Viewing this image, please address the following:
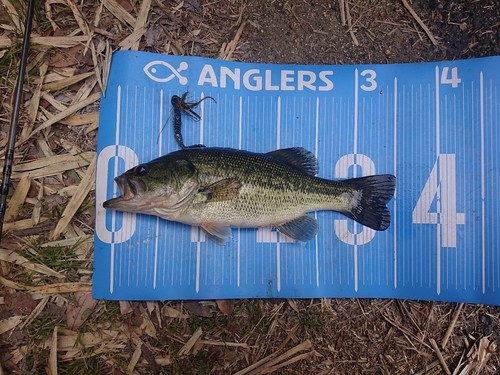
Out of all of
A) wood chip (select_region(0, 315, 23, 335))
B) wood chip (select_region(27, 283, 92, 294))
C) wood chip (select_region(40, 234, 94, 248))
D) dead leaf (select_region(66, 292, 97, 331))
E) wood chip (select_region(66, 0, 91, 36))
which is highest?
wood chip (select_region(66, 0, 91, 36))

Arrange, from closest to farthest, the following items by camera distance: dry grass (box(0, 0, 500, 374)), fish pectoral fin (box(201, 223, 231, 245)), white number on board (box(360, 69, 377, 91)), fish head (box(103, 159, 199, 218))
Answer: fish head (box(103, 159, 199, 218)), fish pectoral fin (box(201, 223, 231, 245)), dry grass (box(0, 0, 500, 374)), white number on board (box(360, 69, 377, 91))

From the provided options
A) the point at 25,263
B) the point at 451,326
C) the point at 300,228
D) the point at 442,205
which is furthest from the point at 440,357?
the point at 25,263

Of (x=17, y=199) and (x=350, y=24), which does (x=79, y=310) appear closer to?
(x=17, y=199)

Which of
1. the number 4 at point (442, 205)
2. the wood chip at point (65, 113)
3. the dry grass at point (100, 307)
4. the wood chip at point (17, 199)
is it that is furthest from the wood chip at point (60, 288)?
the number 4 at point (442, 205)

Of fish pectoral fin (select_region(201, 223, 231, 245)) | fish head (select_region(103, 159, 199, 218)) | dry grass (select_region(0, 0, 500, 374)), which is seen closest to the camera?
fish head (select_region(103, 159, 199, 218))

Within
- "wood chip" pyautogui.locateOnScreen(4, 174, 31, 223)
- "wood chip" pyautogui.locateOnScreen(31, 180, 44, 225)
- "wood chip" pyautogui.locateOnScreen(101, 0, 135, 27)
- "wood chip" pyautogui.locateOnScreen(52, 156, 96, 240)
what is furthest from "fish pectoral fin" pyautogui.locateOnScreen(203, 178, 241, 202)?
"wood chip" pyautogui.locateOnScreen(101, 0, 135, 27)

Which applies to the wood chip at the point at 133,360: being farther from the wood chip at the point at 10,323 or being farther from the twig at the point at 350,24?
the twig at the point at 350,24

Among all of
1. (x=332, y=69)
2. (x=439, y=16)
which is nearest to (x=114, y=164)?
(x=332, y=69)

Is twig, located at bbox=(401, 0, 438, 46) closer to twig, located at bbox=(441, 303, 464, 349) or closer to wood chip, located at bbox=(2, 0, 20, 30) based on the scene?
twig, located at bbox=(441, 303, 464, 349)

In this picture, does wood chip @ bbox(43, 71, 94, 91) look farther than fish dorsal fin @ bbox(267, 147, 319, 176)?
Yes
